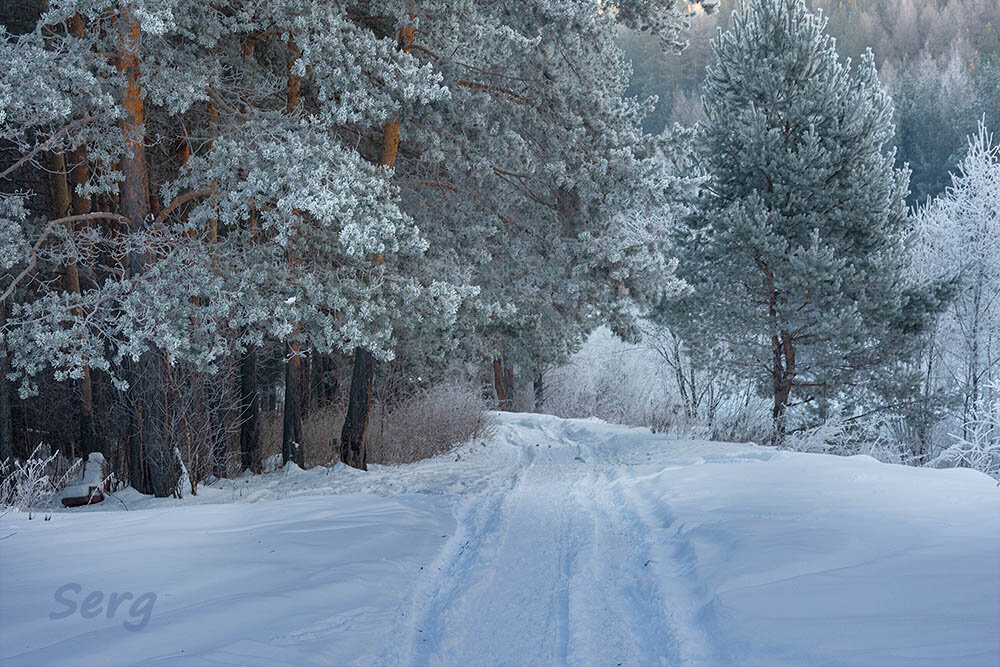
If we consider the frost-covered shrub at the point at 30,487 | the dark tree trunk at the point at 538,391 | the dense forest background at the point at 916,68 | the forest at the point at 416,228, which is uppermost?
the dense forest background at the point at 916,68

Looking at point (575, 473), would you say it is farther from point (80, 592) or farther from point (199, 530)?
point (80, 592)

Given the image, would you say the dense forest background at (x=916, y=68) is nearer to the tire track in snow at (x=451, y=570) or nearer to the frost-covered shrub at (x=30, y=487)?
the tire track in snow at (x=451, y=570)

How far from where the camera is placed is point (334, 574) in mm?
5246

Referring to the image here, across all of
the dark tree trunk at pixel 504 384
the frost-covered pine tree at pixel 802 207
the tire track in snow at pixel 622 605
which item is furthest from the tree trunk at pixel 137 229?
the dark tree trunk at pixel 504 384

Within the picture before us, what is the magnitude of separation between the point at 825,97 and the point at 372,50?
10.8 meters

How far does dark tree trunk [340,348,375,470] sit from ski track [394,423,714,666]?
4.22 m

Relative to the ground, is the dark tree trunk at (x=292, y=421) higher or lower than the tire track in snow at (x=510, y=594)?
higher

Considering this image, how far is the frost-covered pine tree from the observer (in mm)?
15227

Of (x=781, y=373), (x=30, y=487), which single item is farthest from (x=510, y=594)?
(x=781, y=373)

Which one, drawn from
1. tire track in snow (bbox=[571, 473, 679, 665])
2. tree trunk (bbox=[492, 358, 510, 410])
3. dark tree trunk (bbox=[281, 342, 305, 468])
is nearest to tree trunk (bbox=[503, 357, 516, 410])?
tree trunk (bbox=[492, 358, 510, 410])

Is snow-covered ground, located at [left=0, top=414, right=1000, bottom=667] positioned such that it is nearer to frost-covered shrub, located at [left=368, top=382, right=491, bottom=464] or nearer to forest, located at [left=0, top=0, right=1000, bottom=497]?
forest, located at [left=0, top=0, right=1000, bottom=497]

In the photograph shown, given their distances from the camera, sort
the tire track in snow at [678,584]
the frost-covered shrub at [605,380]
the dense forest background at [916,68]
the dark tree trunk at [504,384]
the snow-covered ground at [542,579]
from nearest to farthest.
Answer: the snow-covered ground at [542,579], the tire track in snow at [678,584], the frost-covered shrub at [605,380], the dark tree trunk at [504,384], the dense forest background at [916,68]

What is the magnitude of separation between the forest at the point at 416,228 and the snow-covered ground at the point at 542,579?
9.99ft

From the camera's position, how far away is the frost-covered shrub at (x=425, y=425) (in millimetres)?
13781
